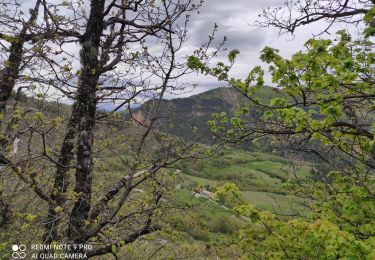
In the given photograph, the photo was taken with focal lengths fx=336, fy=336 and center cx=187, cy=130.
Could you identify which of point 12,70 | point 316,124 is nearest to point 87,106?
point 12,70

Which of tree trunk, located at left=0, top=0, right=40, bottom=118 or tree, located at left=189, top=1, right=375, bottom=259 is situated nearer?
tree, located at left=189, top=1, right=375, bottom=259

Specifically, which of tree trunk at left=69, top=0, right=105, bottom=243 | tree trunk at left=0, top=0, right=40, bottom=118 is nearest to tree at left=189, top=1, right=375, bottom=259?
tree trunk at left=69, top=0, right=105, bottom=243

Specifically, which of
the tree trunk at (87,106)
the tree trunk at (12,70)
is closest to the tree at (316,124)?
the tree trunk at (87,106)

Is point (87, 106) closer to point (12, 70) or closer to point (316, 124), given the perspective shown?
point (12, 70)

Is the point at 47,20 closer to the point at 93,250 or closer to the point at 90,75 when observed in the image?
the point at 90,75

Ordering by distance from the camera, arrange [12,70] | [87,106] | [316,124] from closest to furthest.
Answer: [316,124] → [87,106] → [12,70]

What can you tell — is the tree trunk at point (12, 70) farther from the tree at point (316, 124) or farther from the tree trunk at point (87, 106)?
the tree at point (316, 124)

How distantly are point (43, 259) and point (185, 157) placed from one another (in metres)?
4.41

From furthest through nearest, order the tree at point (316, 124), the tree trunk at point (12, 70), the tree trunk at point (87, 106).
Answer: the tree trunk at point (12, 70) < the tree trunk at point (87, 106) < the tree at point (316, 124)

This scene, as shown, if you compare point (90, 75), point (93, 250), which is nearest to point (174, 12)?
point (90, 75)

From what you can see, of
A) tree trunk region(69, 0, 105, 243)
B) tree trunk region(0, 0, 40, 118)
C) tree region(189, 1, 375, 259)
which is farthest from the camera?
tree trunk region(0, 0, 40, 118)

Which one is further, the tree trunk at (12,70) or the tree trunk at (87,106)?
the tree trunk at (12,70)

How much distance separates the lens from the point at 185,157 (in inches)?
301

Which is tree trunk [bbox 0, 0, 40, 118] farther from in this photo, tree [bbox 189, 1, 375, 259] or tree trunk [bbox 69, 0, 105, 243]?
tree [bbox 189, 1, 375, 259]
